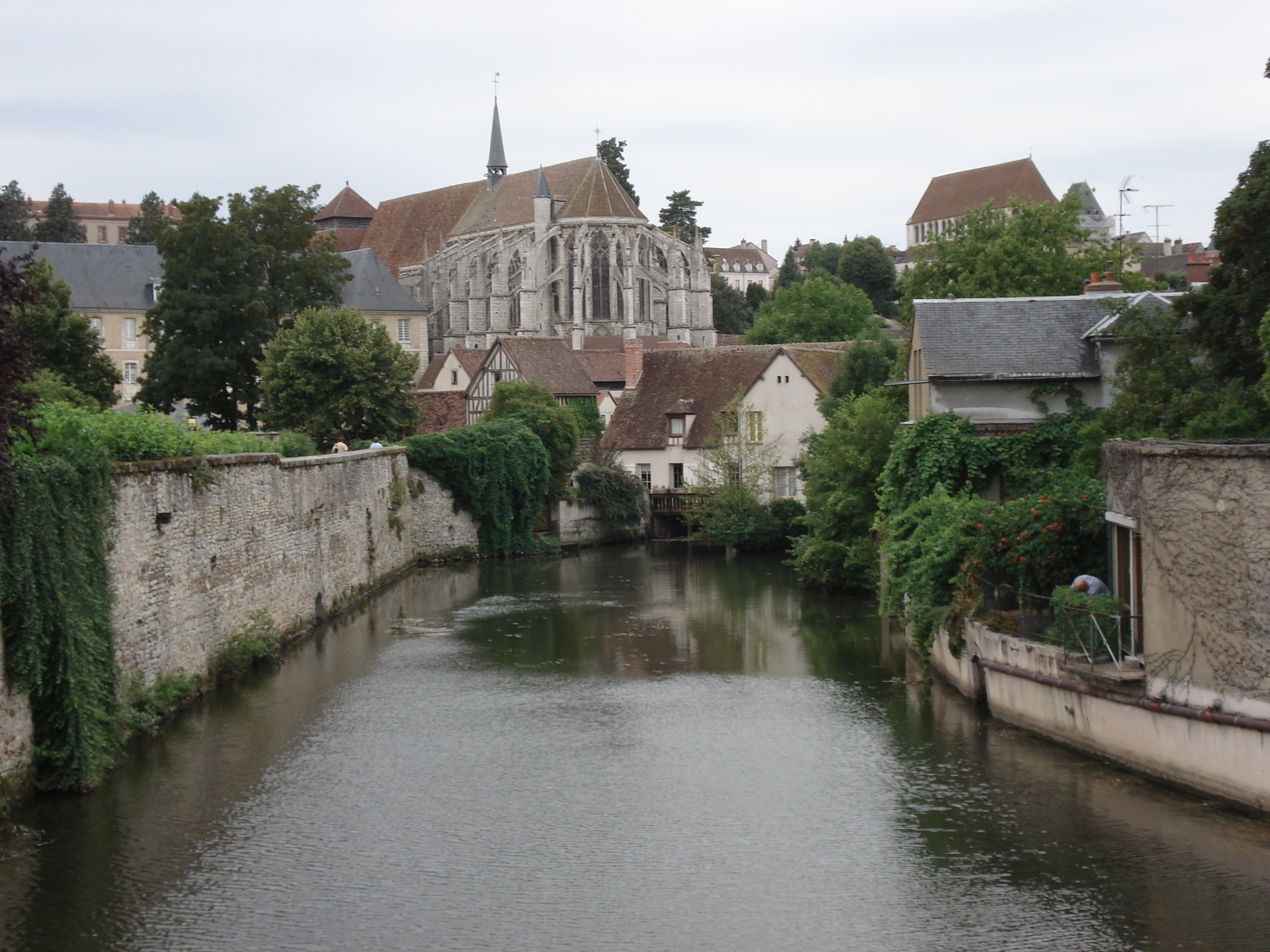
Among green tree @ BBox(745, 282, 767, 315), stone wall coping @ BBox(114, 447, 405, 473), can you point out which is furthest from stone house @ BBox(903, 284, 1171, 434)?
green tree @ BBox(745, 282, 767, 315)

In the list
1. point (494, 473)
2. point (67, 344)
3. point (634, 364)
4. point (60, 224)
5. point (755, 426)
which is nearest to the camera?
point (67, 344)

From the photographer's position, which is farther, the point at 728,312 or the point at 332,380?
the point at 728,312

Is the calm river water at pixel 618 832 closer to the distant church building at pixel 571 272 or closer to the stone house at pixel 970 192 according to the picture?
the distant church building at pixel 571 272

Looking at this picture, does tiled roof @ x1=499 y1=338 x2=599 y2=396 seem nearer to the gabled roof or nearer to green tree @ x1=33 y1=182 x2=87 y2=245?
the gabled roof

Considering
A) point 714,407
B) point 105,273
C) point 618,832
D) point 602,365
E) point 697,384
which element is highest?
point 105,273

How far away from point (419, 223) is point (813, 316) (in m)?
39.3

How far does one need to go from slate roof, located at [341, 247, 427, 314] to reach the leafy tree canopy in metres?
27.7

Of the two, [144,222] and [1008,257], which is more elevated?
[144,222]

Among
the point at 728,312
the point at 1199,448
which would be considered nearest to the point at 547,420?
the point at 1199,448

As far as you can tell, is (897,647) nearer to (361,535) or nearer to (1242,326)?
(1242,326)

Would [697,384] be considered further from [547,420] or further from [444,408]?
[444,408]

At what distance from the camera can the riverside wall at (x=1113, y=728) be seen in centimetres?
1192

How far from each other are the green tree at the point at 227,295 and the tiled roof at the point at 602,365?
48.2ft

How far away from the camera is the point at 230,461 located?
64.5 feet
